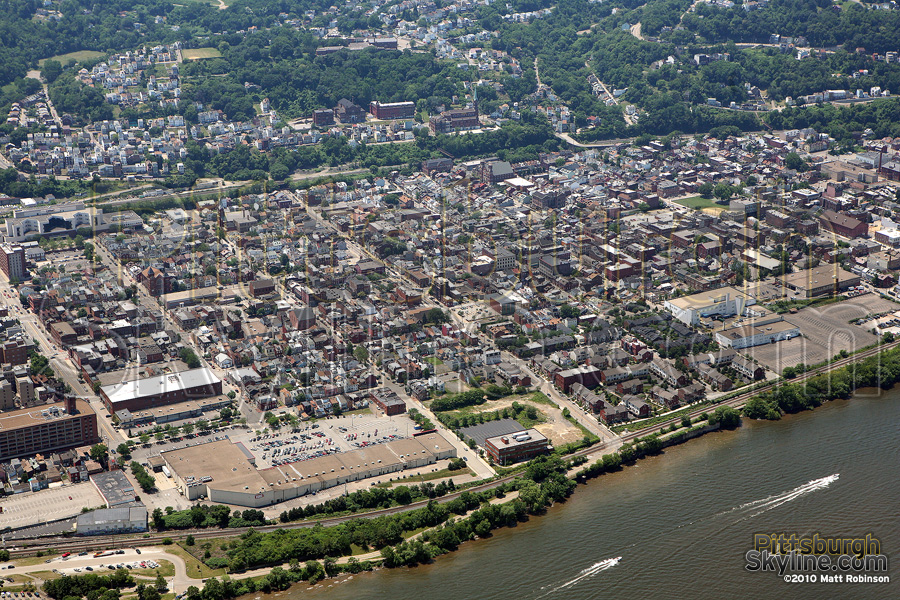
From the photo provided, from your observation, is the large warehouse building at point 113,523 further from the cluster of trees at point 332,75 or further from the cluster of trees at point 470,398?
the cluster of trees at point 332,75

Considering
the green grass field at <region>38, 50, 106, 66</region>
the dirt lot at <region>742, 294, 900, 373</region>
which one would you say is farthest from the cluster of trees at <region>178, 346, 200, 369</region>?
the green grass field at <region>38, 50, 106, 66</region>

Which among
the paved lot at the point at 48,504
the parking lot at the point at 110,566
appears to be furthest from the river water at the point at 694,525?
the paved lot at the point at 48,504

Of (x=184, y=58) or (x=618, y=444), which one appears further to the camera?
(x=184, y=58)

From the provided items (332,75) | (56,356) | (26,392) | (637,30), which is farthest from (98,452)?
(637,30)

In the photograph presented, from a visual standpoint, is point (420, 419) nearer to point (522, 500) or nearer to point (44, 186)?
point (522, 500)

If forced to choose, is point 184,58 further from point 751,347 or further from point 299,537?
point 299,537

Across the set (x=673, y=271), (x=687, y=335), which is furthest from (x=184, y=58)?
(x=687, y=335)
